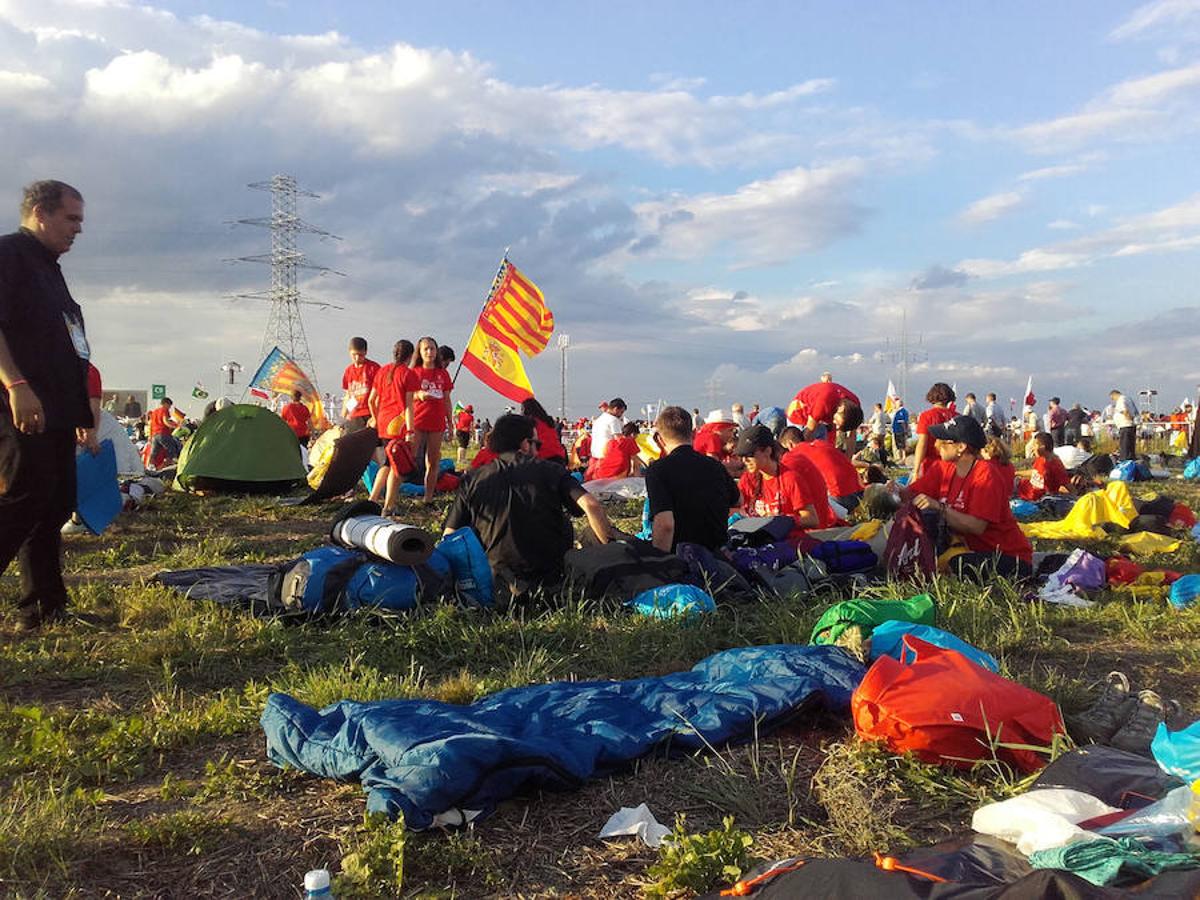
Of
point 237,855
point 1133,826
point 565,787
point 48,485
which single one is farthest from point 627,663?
point 48,485

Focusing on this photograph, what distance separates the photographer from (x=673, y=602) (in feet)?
15.8

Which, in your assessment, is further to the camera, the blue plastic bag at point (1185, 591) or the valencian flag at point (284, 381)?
the valencian flag at point (284, 381)

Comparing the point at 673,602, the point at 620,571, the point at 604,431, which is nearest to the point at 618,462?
the point at 604,431

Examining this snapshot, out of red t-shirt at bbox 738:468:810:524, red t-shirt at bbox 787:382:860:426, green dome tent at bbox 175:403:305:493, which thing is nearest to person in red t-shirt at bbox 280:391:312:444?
green dome tent at bbox 175:403:305:493

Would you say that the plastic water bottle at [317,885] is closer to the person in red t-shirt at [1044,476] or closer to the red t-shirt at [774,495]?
the red t-shirt at [774,495]

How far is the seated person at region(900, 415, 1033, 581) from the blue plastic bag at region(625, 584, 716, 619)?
1780mm

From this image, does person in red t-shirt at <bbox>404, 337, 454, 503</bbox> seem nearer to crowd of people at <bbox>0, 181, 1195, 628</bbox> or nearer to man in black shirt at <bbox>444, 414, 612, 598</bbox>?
crowd of people at <bbox>0, 181, 1195, 628</bbox>

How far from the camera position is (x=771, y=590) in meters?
5.38

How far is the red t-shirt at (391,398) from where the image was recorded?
8.87 metres

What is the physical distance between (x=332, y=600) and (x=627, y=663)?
5.15 feet

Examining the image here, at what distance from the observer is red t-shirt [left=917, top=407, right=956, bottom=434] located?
9377mm

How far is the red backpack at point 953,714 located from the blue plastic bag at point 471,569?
2.39 m

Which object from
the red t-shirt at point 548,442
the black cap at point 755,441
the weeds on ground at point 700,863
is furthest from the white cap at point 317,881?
the red t-shirt at point 548,442

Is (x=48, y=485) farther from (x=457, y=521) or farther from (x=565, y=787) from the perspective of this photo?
(x=565, y=787)
